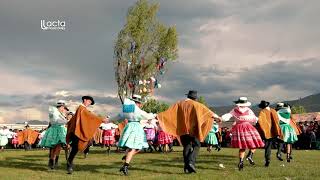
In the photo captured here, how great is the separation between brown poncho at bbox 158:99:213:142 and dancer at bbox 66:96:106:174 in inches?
72.0

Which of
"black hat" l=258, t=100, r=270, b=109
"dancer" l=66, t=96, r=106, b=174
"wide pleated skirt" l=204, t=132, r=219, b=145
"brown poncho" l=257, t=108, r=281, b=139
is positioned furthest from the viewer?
"wide pleated skirt" l=204, t=132, r=219, b=145

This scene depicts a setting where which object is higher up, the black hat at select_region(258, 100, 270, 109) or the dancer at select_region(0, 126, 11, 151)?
the black hat at select_region(258, 100, 270, 109)

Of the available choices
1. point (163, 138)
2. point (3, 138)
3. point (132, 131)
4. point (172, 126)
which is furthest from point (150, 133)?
point (3, 138)

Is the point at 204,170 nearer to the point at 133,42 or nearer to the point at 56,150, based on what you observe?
the point at 56,150

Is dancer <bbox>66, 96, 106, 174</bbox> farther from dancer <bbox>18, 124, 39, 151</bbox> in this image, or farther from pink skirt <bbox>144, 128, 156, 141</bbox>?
dancer <bbox>18, 124, 39, 151</bbox>

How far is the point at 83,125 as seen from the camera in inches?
533

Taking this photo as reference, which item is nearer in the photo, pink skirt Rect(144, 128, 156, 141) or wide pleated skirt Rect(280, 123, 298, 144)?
wide pleated skirt Rect(280, 123, 298, 144)

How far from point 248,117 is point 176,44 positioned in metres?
37.2

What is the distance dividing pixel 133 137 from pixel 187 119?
1.43m

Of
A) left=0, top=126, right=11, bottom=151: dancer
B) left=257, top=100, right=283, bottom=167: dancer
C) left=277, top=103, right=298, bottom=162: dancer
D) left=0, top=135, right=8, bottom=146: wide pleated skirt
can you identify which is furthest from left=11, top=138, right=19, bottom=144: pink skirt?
left=257, top=100, right=283, bottom=167: dancer

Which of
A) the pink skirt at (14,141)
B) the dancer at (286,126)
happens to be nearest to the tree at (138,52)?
the pink skirt at (14,141)

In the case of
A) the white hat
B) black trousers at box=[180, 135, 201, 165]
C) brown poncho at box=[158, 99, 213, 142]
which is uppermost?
the white hat

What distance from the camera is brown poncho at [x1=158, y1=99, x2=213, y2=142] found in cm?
1284

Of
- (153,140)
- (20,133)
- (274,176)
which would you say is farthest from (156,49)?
→ (274,176)
